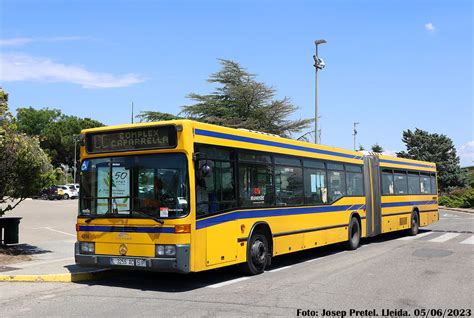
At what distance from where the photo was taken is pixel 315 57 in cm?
2727

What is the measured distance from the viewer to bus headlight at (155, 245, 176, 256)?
27.6 ft

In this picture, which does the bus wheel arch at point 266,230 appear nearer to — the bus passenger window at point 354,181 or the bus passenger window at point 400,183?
the bus passenger window at point 354,181

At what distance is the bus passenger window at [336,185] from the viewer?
13969 mm

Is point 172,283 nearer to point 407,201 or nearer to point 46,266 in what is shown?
point 46,266

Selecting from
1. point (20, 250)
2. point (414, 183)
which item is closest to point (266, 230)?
point (20, 250)

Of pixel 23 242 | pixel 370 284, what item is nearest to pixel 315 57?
pixel 23 242

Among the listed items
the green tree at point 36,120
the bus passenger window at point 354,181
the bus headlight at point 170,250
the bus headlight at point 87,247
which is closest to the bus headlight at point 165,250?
the bus headlight at point 170,250

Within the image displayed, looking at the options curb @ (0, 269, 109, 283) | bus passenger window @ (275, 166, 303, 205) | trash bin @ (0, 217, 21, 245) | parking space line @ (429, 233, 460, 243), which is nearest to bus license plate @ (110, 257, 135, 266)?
curb @ (0, 269, 109, 283)

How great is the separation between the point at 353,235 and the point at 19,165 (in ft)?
31.3

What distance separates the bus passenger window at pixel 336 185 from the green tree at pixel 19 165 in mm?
7516

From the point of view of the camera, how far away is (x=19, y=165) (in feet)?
41.3

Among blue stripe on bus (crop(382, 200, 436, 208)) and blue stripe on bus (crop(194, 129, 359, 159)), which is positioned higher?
blue stripe on bus (crop(194, 129, 359, 159))

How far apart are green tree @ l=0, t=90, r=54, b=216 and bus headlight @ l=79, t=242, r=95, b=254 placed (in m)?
4.24

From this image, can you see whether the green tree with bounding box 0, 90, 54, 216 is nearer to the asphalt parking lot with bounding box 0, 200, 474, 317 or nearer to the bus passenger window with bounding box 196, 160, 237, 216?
the asphalt parking lot with bounding box 0, 200, 474, 317
